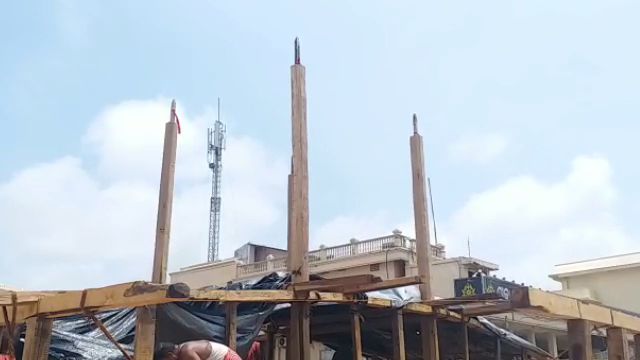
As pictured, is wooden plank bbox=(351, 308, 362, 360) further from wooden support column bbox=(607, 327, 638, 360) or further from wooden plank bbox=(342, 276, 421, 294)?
wooden support column bbox=(607, 327, 638, 360)

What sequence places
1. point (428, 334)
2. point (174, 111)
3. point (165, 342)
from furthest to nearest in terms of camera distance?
point (428, 334), point (174, 111), point (165, 342)

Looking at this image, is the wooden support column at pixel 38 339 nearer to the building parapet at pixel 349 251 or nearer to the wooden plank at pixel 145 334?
the wooden plank at pixel 145 334

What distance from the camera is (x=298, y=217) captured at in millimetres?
7875

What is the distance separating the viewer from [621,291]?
92.6 ft

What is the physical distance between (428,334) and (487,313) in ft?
2.91

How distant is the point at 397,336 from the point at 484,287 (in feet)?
3.82

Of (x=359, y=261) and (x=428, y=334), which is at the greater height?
(x=359, y=261)

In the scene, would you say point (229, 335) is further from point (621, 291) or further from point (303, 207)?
point (621, 291)

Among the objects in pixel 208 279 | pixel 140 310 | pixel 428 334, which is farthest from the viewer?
pixel 208 279

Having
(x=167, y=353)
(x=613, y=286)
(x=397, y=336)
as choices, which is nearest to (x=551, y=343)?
(x=613, y=286)

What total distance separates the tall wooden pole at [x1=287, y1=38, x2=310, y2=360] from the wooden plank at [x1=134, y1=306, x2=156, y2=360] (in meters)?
1.79

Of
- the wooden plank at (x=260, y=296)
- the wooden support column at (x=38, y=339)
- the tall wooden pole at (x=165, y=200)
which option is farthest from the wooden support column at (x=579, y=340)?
the wooden support column at (x=38, y=339)

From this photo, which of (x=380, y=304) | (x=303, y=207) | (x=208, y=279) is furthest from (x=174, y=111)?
(x=208, y=279)

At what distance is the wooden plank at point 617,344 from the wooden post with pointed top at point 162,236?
641cm
